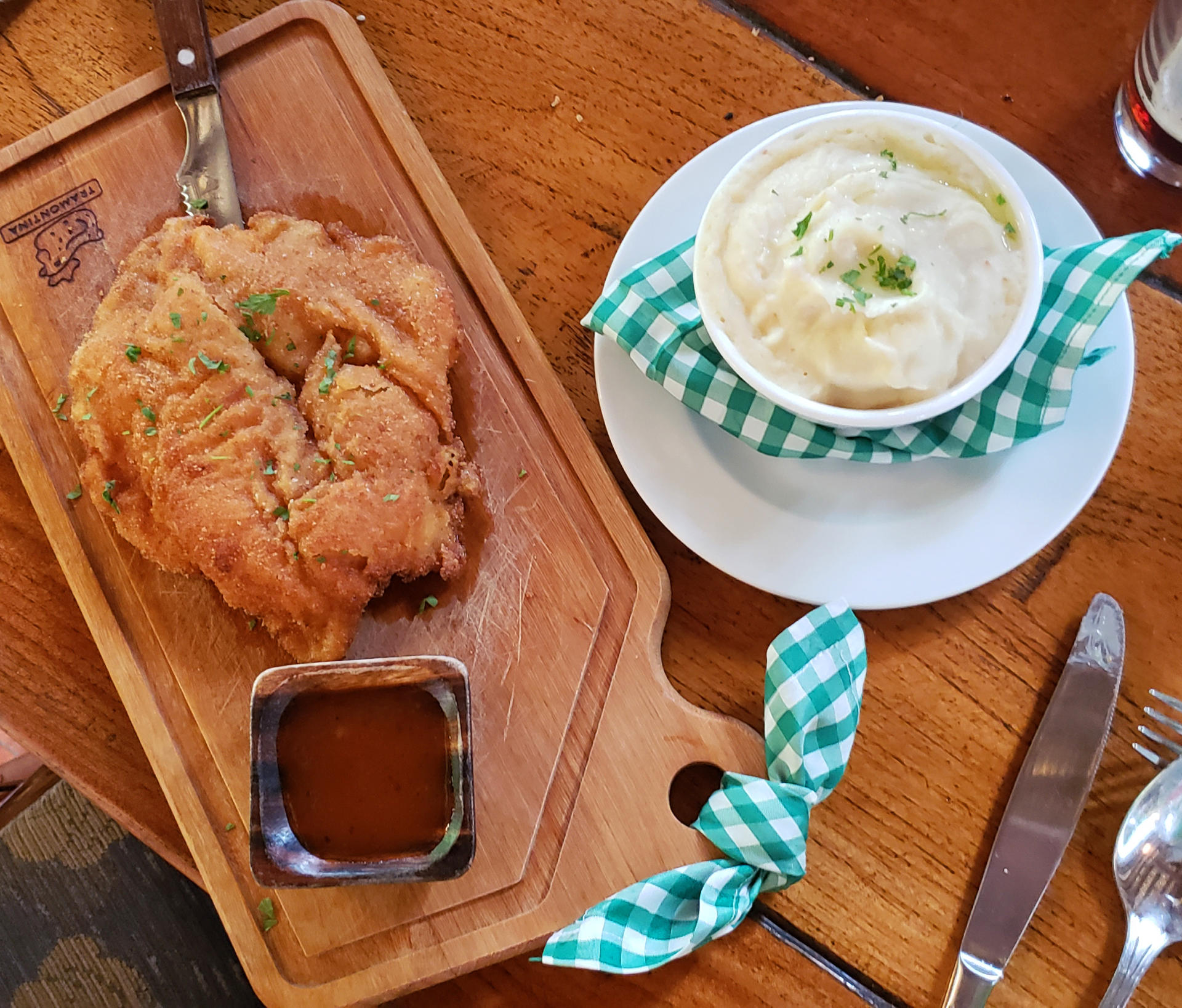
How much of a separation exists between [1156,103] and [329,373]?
1650mm

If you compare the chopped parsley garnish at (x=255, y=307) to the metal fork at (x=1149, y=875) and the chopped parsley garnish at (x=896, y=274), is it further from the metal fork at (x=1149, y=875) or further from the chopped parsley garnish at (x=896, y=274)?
the metal fork at (x=1149, y=875)

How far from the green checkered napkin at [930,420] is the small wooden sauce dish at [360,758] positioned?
0.65 m

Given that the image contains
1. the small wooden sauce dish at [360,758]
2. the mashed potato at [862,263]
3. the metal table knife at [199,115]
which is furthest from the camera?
the metal table knife at [199,115]

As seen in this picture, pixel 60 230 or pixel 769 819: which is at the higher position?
pixel 60 230

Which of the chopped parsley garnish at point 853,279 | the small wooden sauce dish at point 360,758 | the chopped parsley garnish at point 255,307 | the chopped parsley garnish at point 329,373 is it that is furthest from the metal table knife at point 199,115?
the chopped parsley garnish at point 853,279

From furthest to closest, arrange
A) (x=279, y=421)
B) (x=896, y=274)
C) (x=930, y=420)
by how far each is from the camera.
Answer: (x=279, y=421) → (x=930, y=420) → (x=896, y=274)

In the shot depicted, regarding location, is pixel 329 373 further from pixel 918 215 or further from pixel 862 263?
pixel 918 215

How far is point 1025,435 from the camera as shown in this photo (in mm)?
1604

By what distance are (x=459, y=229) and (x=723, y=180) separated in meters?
0.59

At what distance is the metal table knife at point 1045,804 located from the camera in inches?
66.5

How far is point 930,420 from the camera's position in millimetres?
1652

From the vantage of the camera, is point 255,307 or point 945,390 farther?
point 255,307

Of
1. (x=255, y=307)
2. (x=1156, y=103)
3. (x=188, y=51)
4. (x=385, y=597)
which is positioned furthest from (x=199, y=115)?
(x=1156, y=103)

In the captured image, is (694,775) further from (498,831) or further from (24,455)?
(24,455)
